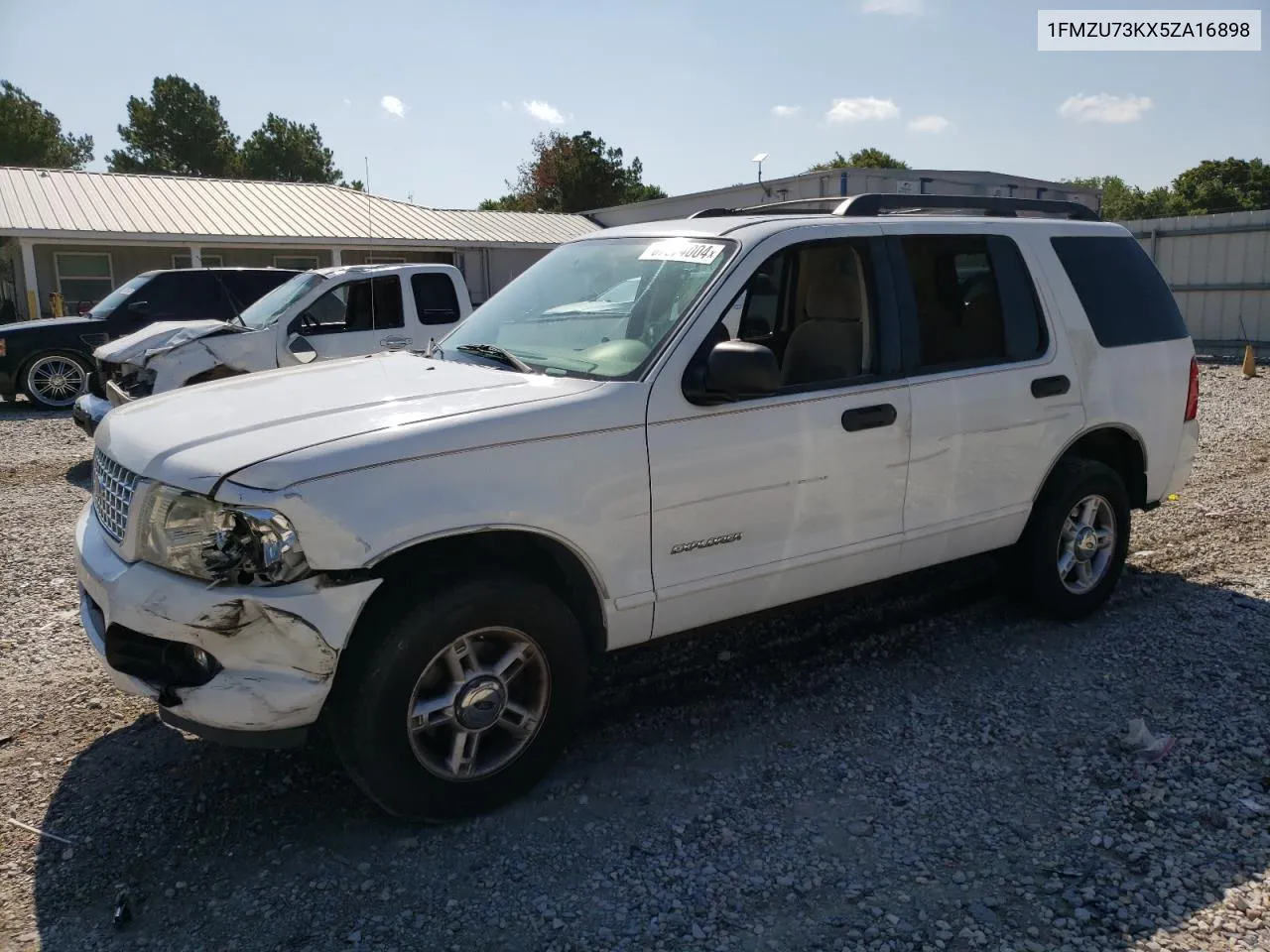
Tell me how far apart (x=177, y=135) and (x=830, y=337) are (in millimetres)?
75433

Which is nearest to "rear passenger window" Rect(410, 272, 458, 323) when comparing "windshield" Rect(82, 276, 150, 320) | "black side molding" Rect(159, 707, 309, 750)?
"windshield" Rect(82, 276, 150, 320)

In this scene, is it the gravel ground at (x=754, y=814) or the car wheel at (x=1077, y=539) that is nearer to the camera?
the gravel ground at (x=754, y=814)

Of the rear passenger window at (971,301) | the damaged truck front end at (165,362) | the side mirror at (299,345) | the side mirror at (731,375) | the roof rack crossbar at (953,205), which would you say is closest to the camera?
the side mirror at (731,375)

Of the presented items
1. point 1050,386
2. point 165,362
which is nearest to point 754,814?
point 1050,386

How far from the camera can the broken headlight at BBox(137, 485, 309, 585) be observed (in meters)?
2.82

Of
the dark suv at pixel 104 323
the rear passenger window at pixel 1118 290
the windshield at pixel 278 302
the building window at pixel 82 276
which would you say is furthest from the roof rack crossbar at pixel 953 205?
the building window at pixel 82 276

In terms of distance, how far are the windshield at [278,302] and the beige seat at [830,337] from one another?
6.72 meters

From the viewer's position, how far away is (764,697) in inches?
166

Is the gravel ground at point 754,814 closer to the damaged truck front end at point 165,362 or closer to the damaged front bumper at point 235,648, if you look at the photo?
the damaged front bumper at point 235,648

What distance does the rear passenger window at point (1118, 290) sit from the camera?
4.92m

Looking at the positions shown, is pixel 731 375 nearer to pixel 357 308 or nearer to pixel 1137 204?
pixel 357 308

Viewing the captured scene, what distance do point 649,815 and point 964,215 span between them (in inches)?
133

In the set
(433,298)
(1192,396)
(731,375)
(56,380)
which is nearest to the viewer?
(731,375)

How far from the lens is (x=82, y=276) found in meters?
24.5
